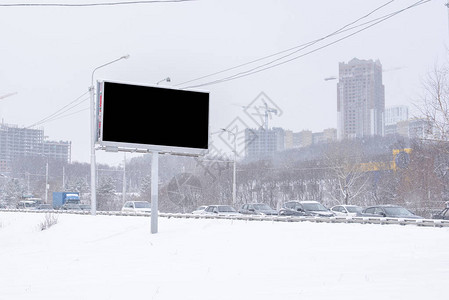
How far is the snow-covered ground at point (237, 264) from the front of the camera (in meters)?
→ 9.07

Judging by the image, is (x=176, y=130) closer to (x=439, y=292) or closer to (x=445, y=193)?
(x=439, y=292)

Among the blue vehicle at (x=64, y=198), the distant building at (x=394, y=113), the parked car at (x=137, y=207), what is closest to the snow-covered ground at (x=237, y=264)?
the parked car at (x=137, y=207)

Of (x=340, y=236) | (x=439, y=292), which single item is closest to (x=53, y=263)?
(x=340, y=236)

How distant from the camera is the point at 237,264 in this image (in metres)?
12.2

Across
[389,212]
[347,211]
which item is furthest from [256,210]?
[389,212]

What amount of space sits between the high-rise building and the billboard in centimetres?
13708

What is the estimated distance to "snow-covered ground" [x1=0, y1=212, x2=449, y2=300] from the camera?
29.8 ft

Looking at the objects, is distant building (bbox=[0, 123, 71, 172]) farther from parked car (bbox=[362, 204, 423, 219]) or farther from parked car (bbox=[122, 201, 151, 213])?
→ parked car (bbox=[362, 204, 423, 219])

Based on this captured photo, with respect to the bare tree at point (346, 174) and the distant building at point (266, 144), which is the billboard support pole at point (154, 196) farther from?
the distant building at point (266, 144)

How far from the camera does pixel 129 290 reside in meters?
9.51

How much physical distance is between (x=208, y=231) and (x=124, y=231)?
438 cm

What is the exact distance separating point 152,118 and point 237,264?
874cm

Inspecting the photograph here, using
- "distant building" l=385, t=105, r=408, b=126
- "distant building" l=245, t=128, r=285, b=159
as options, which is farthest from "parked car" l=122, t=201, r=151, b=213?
"distant building" l=385, t=105, r=408, b=126

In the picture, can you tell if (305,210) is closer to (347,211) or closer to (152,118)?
(347,211)
